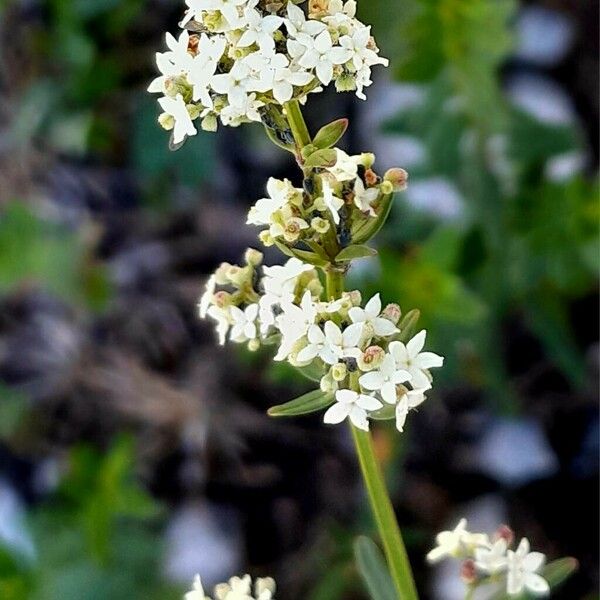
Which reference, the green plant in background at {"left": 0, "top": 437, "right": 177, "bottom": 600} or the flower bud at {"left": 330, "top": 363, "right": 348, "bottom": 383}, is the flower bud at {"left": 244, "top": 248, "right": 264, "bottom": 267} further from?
the green plant in background at {"left": 0, "top": 437, "right": 177, "bottom": 600}

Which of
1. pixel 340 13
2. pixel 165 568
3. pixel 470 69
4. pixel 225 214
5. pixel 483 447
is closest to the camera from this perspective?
pixel 340 13

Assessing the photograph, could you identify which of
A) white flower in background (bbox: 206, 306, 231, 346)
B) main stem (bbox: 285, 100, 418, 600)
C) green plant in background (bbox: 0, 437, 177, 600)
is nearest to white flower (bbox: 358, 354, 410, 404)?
main stem (bbox: 285, 100, 418, 600)

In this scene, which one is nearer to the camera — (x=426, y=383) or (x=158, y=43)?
(x=426, y=383)

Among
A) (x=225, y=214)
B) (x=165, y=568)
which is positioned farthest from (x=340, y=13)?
(x=225, y=214)

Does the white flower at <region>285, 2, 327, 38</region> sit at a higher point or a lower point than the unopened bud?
higher

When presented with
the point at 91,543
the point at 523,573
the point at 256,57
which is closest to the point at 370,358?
the point at 256,57

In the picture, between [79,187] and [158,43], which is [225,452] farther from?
[158,43]

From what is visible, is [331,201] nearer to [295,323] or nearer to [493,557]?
[295,323]
